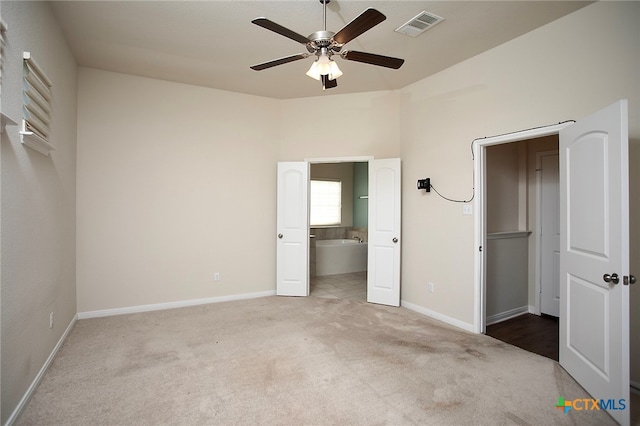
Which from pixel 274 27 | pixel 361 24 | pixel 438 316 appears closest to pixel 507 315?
pixel 438 316

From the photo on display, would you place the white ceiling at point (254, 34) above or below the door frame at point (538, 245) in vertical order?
above

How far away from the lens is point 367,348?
2953 mm

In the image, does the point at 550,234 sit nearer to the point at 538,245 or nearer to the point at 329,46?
the point at 538,245

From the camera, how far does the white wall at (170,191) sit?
3.79m

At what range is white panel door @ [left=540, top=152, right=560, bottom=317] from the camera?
398 cm

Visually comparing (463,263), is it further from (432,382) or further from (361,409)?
(361,409)

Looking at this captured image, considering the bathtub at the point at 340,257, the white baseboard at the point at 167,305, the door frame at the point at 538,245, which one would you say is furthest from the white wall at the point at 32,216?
the door frame at the point at 538,245

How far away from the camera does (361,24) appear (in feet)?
6.28

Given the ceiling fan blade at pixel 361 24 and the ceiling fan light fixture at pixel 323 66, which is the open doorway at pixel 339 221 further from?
the ceiling fan blade at pixel 361 24

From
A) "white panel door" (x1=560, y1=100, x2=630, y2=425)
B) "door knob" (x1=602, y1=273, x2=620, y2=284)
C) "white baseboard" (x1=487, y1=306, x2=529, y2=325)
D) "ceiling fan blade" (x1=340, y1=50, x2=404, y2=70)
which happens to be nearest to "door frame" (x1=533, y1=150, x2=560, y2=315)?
"white baseboard" (x1=487, y1=306, x2=529, y2=325)

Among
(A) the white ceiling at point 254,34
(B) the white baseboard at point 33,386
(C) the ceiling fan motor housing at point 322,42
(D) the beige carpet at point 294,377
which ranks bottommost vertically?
(D) the beige carpet at point 294,377

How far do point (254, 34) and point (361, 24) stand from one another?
1498 mm

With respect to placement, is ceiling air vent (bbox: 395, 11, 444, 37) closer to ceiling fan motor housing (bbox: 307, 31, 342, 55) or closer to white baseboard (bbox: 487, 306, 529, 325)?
ceiling fan motor housing (bbox: 307, 31, 342, 55)

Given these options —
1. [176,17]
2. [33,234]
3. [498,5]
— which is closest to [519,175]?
[498,5]
